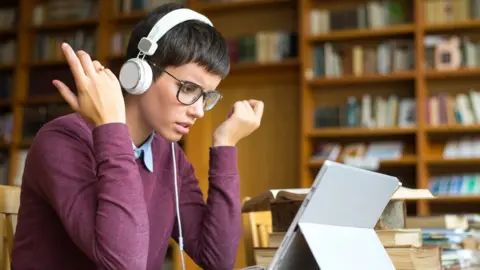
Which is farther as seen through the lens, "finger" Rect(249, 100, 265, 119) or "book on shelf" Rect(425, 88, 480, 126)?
"book on shelf" Rect(425, 88, 480, 126)

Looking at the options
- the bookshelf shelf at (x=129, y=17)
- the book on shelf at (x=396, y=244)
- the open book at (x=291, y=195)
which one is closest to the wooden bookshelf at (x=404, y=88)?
the bookshelf shelf at (x=129, y=17)

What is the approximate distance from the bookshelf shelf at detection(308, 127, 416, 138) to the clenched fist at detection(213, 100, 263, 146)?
284 centimetres

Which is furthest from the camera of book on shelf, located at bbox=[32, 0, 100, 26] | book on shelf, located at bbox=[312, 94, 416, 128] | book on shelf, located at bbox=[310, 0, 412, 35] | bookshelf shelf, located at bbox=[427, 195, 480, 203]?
book on shelf, located at bbox=[32, 0, 100, 26]

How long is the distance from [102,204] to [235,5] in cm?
381

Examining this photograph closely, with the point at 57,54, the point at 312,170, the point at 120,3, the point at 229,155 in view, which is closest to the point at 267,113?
the point at 312,170

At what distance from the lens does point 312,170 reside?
436cm

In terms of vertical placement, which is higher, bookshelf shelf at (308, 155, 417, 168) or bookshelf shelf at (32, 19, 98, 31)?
bookshelf shelf at (32, 19, 98, 31)

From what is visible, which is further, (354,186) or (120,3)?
(120,3)

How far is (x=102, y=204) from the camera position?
37.9 inches

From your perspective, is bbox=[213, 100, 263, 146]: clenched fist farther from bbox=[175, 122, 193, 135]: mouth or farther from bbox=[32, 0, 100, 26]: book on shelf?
bbox=[32, 0, 100, 26]: book on shelf

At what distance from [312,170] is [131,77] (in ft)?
10.9

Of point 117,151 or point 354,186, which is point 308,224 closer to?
point 354,186

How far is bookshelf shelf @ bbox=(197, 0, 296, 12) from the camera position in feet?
14.9

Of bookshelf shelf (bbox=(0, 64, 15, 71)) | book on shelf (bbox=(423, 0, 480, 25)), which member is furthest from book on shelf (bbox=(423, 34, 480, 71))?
bookshelf shelf (bbox=(0, 64, 15, 71))
